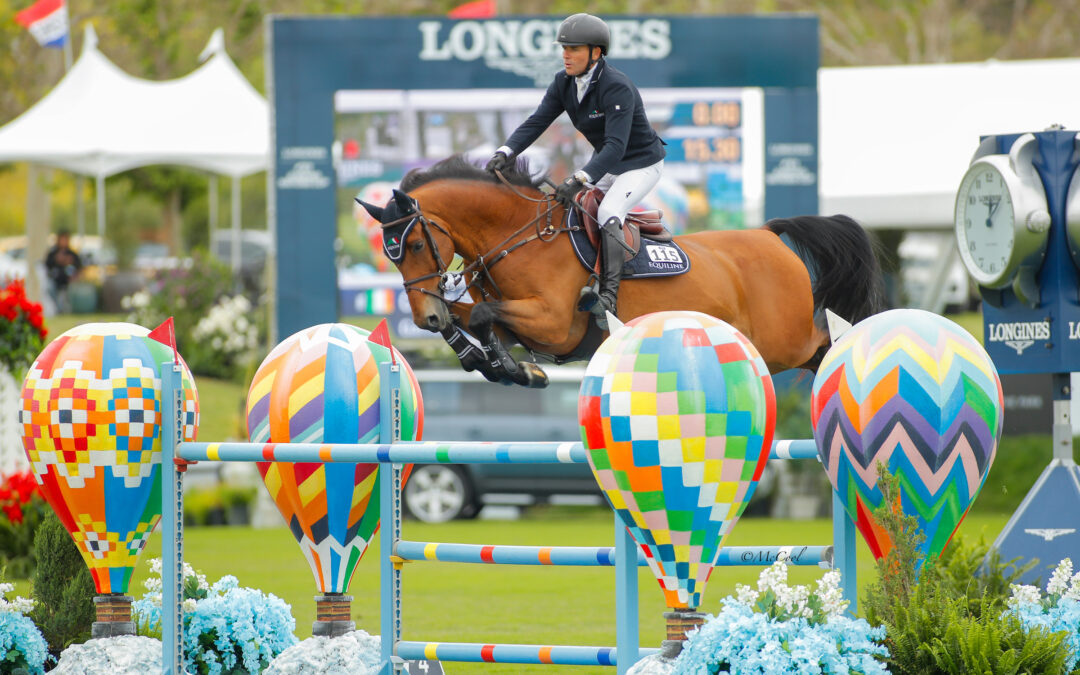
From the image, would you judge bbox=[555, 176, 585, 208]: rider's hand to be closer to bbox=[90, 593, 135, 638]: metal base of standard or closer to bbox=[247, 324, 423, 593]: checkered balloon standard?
bbox=[247, 324, 423, 593]: checkered balloon standard

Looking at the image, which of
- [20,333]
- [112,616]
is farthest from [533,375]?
[20,333]

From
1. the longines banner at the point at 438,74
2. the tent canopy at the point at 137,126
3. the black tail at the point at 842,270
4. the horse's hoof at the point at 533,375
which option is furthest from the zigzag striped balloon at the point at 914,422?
the tent canopy at the point at 137,126

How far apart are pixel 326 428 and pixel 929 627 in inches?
83.1

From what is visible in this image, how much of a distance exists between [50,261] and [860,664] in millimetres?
19743

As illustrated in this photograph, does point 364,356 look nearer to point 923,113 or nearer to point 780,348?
point 780,348

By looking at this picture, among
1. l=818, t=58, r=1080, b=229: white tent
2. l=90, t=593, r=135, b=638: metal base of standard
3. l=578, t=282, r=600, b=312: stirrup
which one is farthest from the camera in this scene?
l=818, t=58, r=1080, b=229: white tent

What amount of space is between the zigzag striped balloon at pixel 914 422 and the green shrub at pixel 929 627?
0.09m

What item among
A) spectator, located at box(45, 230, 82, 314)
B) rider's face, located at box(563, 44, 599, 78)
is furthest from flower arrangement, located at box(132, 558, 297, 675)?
spectator, located at box(45, 230, 82, 314)

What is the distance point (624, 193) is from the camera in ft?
21.1

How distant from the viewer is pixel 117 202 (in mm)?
38812

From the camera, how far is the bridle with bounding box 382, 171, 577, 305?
6.21 meters

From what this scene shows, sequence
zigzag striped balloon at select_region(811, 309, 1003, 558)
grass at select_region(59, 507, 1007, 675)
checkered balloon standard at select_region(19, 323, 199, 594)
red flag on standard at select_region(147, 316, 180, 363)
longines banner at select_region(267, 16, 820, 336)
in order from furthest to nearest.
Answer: longines banner at select_region(267, 16, 820, 336) → grass at select_region(59, 507, 1007, 675) → red flag on standard at select_region(147, 316, 180, 363) → checkered balloon standard at select_region(19, 323, 199, 594) → zigzag striped balloon at select_region(811, 309, 1003, 558)

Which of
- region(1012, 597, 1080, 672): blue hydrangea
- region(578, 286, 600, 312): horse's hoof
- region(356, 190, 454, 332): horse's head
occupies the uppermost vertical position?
region(356, 190, 454, 332): horse's head

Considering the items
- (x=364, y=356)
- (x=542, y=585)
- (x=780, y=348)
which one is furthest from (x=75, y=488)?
(x=542, y=585)
